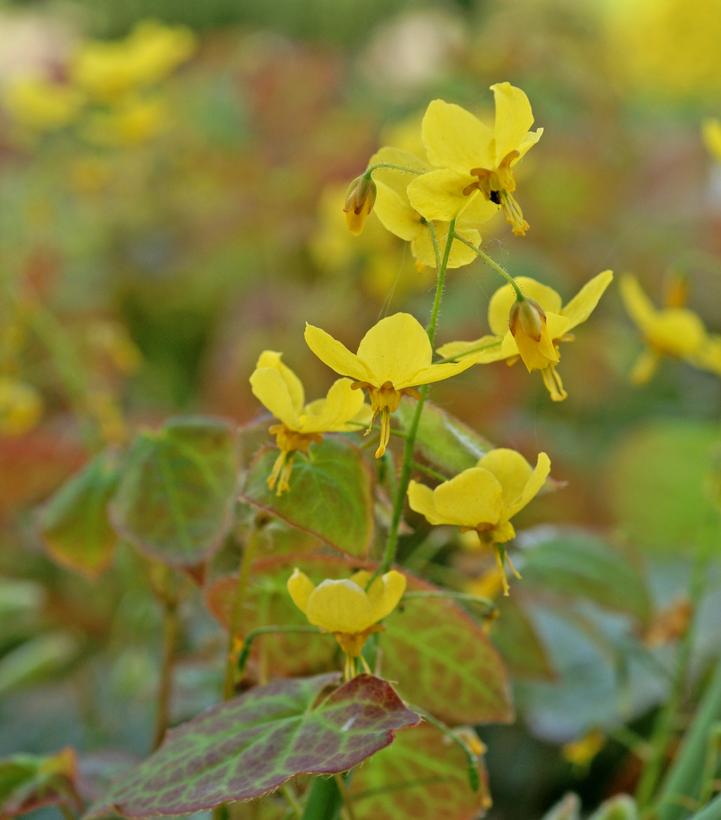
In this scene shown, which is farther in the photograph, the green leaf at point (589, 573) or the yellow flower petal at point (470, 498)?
the green leaf at point (589, 573)

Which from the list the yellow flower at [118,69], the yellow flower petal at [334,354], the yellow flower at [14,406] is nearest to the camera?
the yellow flower petal at [334,354]

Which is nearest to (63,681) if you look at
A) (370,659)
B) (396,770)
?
(396,770)

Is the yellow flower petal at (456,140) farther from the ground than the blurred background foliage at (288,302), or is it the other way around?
the yellow flower petal at (456,140)

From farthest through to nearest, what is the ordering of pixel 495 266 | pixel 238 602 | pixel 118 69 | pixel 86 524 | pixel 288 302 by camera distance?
1. pixel 288 302
2. pixel 118 69
3. pixel 86 524
4. pixel 238 602
5. pixel 495 266

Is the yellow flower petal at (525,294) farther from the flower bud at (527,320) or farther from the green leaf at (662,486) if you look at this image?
the green leaf at (662,486)

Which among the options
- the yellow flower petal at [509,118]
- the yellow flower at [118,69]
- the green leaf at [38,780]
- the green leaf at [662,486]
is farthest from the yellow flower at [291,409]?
the yellow flower at [118,69]

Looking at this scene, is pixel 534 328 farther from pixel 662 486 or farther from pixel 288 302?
pixel 288 302

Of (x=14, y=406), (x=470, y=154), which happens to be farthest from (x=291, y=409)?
(x=14, y=406)
